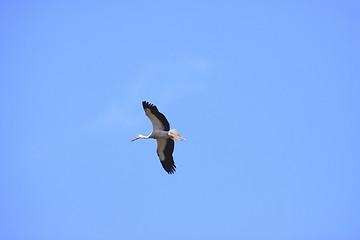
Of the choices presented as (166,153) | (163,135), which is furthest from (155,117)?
(166,153)

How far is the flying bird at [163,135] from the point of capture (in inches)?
997

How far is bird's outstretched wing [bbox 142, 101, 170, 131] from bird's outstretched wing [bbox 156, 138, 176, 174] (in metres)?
0.82

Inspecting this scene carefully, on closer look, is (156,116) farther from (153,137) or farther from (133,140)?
(133,140)

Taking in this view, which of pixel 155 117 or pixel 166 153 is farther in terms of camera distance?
pixel 166 153

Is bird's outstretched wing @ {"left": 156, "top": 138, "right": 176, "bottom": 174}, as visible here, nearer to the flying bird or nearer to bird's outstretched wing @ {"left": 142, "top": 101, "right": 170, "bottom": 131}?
the flying bird

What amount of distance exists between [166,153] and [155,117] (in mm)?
2325

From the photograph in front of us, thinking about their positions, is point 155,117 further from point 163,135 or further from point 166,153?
point 166,153

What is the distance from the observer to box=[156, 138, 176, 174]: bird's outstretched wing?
26609mm

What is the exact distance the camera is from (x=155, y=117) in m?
25.6

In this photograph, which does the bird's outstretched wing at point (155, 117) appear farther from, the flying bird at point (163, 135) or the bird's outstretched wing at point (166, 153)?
the bird's outstretched wing at point (166, 153)

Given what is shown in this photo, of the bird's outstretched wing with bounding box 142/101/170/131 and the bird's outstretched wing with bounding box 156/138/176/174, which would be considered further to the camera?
the bird's outstretched wing with bounding box 156/138/176/174

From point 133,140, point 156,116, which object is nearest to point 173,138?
point 156,116

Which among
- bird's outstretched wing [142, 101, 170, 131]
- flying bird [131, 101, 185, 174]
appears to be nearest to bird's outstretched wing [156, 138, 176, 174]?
flying bird [131, 101, 185, 174]

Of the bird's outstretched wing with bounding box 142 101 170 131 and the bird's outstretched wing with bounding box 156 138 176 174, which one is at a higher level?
the bird's outstretched wing with bounding box 142 101 170 131
